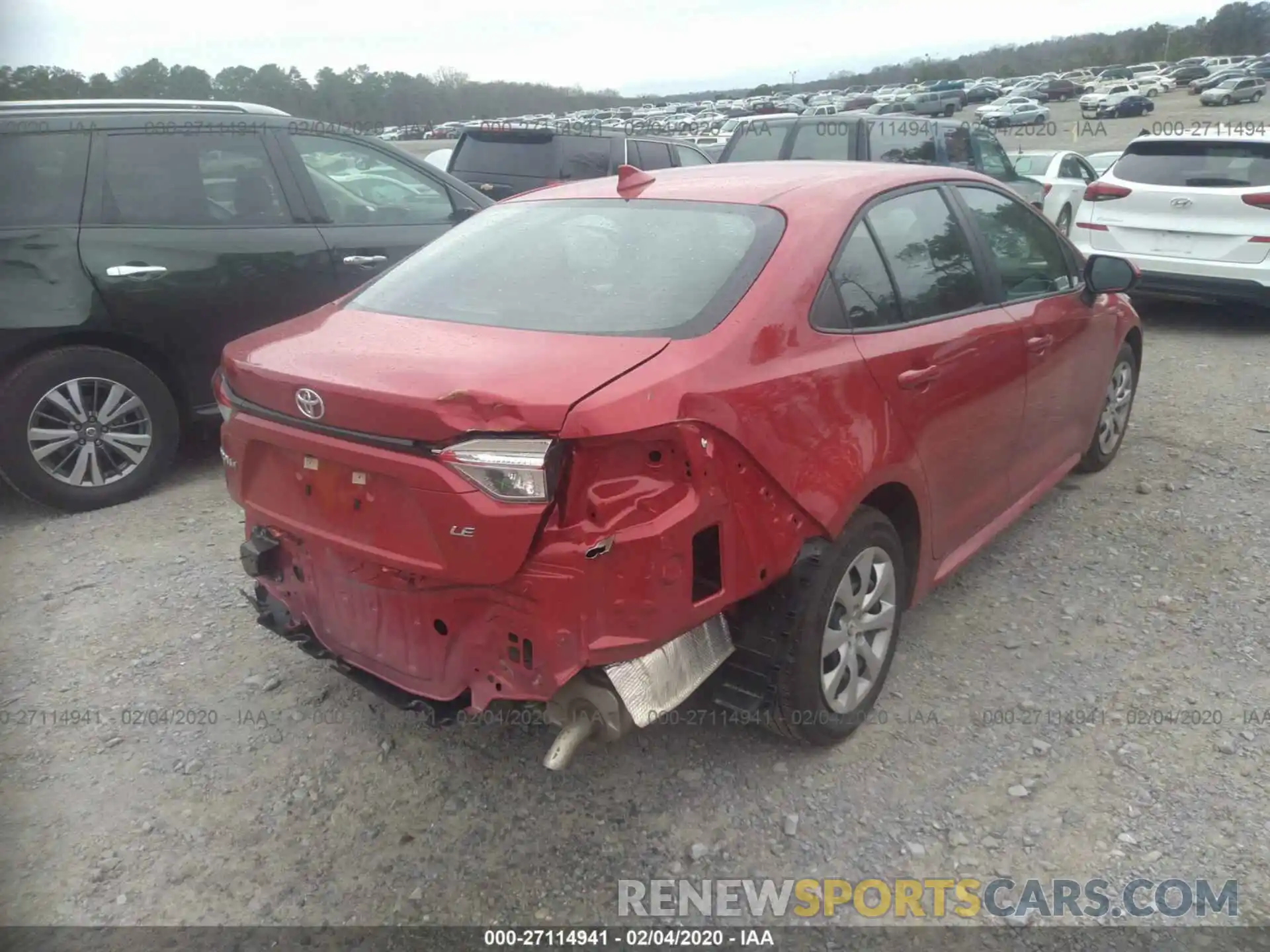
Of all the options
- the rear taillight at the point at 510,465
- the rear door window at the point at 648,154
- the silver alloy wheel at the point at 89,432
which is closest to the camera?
the rear taillight at the point at 510,465

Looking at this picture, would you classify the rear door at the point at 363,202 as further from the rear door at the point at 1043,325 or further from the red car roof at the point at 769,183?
the rear door at the point at 1043,325

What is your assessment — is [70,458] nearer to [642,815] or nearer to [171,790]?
[171,790]

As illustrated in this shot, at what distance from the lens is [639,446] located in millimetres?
2209

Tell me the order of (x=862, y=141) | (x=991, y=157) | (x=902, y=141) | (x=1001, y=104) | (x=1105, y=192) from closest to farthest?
1. (x=1105, y=192)
2. (x=862, y=141)
3. (x=902, y=141)
4. (x=991, y=157)
5. (x=1001, y=104)

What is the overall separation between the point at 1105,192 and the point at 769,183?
21.5 feet

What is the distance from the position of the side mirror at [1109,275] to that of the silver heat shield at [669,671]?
2.71 m

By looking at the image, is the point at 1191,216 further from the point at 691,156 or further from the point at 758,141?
the point at 691,156

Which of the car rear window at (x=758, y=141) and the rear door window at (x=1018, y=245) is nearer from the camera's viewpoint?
the rear door window at (x=1018, y=245)

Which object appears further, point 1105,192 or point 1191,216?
point 1105,192

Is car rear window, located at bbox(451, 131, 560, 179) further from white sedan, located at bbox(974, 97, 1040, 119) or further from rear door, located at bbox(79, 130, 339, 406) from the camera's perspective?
white sedan, located at bbox(974, 97, 1040, 119)

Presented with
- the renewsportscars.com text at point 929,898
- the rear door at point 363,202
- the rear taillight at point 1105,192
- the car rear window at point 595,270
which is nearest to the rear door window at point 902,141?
the rear taillight at point 1105,192

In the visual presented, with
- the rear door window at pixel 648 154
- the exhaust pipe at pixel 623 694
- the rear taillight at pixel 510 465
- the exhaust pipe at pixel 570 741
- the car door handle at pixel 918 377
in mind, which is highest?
the rear door window at pixel 648 154

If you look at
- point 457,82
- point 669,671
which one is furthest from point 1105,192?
point 457,82

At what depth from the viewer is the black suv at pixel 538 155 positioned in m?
8.89
